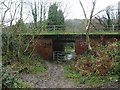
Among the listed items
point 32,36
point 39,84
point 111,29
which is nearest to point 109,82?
point 39,84

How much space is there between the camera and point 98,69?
26.8 ft

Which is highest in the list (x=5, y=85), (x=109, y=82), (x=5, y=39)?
(x=5, y=39)

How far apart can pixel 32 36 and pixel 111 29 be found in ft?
14.8

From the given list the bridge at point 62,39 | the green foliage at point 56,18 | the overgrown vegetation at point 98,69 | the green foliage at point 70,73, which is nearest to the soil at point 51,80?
the green foliage at point 70,73

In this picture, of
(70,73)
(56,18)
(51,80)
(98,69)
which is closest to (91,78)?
(98,69)

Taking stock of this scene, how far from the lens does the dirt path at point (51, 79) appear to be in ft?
23.2

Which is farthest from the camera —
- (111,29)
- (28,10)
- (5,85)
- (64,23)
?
(64,23)

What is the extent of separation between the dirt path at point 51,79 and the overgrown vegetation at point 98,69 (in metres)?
0.28

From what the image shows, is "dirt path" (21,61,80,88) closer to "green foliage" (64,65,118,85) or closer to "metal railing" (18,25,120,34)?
"green foliage" (64,65,118,85)

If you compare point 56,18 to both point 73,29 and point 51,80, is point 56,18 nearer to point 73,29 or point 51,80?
point 73,29

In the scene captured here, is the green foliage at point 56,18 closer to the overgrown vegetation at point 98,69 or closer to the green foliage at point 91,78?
the overgrown vegetation at point 98,69

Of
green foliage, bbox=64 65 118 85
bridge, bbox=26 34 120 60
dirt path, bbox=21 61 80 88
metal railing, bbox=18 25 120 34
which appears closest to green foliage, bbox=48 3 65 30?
metal railing, bbox=18 25 120 34

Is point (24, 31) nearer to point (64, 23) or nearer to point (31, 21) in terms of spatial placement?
point (31, 21)

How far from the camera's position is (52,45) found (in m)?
11.6
